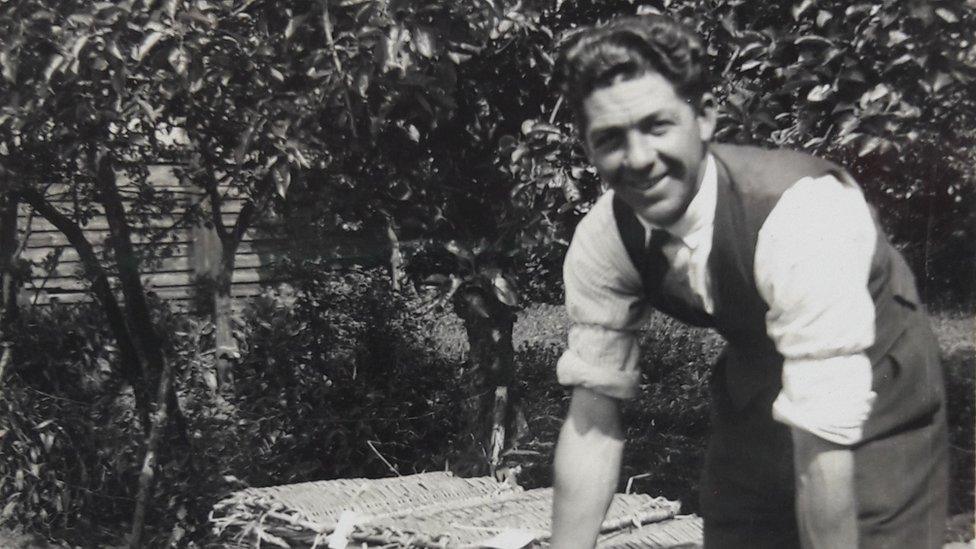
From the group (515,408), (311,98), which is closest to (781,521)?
(311,98)

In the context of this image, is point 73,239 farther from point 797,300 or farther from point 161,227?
point 797,300

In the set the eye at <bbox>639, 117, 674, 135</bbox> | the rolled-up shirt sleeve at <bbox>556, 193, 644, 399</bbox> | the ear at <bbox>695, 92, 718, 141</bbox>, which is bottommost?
the rolled-up shirt sleeve at <bbox>556, 193, 644, 399</bbox>

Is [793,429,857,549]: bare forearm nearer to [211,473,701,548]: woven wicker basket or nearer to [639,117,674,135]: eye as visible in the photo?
[639,117,674,135]: eye

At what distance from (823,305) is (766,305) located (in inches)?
6.9

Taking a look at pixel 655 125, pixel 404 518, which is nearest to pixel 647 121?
pixel 655 125

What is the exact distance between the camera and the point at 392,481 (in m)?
3.46

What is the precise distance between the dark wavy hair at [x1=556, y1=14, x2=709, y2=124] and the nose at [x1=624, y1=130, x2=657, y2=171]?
9cm

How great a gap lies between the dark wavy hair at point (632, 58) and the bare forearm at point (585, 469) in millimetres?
518

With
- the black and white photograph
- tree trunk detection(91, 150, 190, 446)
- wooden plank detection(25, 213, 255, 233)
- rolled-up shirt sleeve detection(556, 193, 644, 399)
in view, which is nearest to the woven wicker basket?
the black and white photograph

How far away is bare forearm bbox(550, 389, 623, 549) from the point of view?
71.4 inches

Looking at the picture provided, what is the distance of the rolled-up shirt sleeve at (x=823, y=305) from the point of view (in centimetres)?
143

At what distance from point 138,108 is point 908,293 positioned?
7.14 ft

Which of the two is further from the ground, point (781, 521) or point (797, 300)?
point (797, 300)

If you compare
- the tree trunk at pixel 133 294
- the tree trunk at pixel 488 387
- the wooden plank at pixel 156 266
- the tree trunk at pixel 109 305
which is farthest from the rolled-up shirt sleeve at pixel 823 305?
the wooden plank at pixel 156 266
